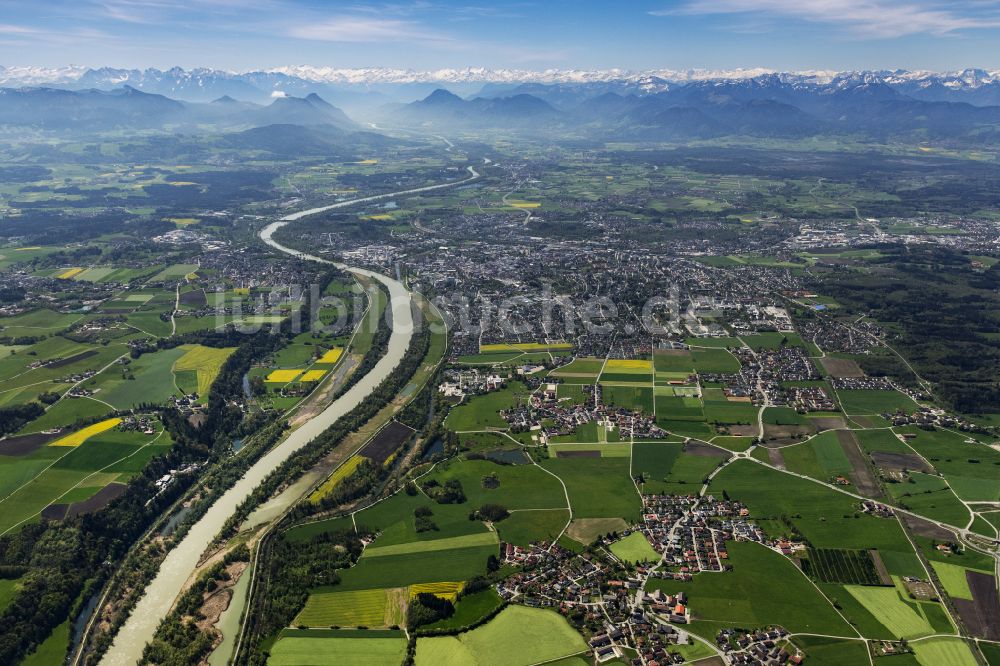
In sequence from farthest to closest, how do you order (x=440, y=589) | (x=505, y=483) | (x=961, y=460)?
1. (x=961, y=460)
2. (x=505, y=483)
3. (x=440, y=589)

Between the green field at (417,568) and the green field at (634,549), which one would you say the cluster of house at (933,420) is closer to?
the green field at (634,549)

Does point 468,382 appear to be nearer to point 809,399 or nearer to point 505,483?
point 505,483

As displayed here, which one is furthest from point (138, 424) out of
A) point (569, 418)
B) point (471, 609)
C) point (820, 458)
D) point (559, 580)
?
point (820, 458)

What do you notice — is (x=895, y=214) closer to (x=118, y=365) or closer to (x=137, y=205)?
(x=118, y=365)

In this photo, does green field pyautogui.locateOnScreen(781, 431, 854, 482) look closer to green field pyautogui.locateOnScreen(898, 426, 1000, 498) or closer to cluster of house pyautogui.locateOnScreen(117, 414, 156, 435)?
green field pyautogui.locateOnScreen(898, 426, 1000, 498)

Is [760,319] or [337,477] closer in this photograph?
[337,477]
